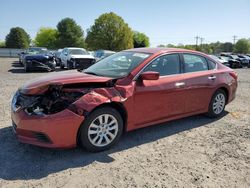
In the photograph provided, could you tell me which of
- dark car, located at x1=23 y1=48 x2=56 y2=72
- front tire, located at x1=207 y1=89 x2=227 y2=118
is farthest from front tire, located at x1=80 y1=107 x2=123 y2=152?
dark car, located at x1=23 y1=48 x2=56 y2=72

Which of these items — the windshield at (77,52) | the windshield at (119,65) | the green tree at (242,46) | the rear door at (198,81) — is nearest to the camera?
the windshield at (119,65)

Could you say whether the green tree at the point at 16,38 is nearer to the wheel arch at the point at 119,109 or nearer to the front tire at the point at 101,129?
the wheel arch at the point at 119,109

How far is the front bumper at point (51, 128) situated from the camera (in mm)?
3562

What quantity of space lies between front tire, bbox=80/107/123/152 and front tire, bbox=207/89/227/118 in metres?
2.50

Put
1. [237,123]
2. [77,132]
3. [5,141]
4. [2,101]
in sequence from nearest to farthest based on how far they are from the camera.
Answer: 1. [77,132]
2. [5,141]
3. [237,123]
4. [2,101]

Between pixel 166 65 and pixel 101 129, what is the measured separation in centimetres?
179

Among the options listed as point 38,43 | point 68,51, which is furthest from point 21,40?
point 68,51

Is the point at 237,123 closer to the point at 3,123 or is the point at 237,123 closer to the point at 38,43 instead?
the point at 3,123

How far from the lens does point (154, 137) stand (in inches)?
185

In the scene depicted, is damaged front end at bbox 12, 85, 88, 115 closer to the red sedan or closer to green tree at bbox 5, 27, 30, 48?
the red sedan

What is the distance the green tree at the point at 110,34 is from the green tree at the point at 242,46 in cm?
5524

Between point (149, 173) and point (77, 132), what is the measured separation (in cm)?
114

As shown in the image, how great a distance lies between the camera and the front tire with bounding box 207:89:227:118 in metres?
5.74

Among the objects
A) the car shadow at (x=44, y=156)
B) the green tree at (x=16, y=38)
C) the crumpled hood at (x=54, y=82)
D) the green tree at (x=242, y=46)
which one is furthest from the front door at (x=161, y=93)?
the green tree at (x=242, y=46)
